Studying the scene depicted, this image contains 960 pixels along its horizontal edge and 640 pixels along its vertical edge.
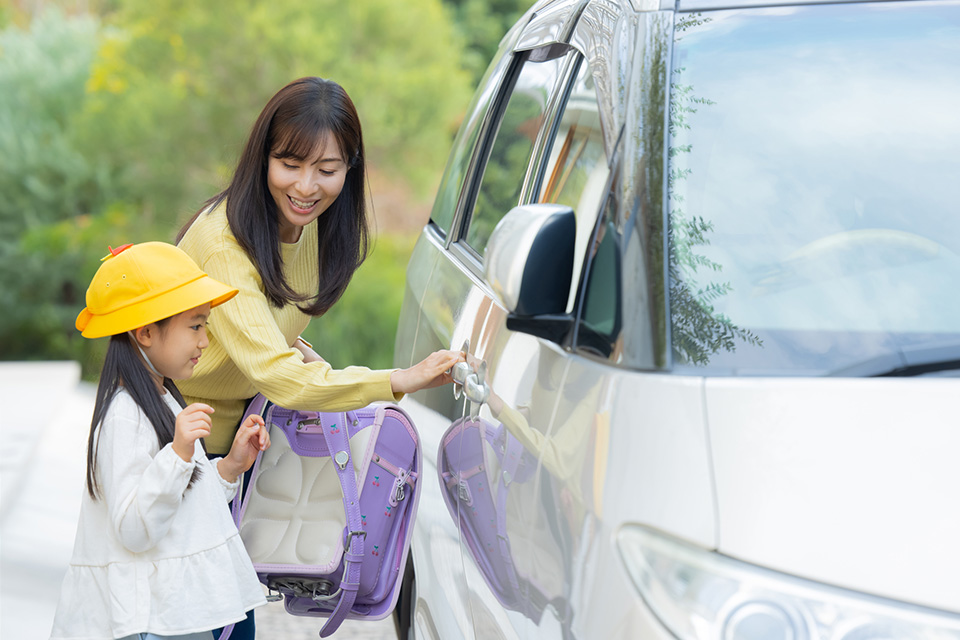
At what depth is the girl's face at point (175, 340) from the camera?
219cm

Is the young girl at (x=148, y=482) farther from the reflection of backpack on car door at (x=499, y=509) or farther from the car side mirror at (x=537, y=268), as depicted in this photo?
the car side mirror at (x=537, y=268)

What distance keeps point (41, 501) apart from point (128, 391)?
3.64 metres

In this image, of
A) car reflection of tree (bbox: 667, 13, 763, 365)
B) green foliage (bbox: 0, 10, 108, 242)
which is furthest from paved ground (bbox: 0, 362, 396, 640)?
green foliage (bbox: 0, 10, 108, 242)

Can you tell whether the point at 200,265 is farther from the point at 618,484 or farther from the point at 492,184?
the point at 618,484

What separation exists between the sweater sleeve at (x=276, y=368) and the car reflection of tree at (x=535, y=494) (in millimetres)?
274

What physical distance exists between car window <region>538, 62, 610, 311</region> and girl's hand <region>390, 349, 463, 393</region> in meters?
0.38

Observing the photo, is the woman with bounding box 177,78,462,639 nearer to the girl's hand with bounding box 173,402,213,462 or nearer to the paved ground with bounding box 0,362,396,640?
the girl's hand with bounding box 173,402,213,462

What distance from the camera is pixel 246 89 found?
31.9ft

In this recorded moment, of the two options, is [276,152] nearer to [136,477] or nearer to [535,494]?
[136,477]

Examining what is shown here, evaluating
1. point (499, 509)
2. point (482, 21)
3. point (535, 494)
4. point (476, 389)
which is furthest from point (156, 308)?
point (482, 21)

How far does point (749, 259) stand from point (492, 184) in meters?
1.34

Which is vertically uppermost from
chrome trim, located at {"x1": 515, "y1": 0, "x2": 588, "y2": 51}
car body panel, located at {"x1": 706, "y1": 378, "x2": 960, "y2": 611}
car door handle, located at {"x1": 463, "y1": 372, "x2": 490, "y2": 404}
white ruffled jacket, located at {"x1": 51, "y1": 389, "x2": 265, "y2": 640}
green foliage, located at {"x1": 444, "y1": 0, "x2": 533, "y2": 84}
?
green foliage, located at {"x1": 444, "y1": 0, "x2": 533, "y2": 84}

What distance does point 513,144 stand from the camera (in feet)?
9.13

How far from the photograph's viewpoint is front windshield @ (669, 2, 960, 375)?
1.54 meters
